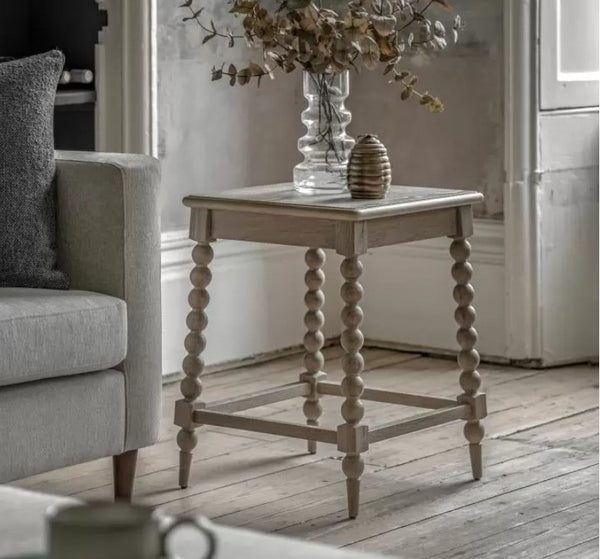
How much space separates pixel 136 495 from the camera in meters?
3.03

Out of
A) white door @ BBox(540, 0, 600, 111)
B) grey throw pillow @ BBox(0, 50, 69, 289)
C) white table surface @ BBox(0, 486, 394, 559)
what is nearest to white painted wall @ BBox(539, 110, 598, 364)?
white door @ BBox(540, 0, 600, 111)

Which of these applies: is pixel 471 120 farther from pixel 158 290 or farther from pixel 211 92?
pixel 158 290

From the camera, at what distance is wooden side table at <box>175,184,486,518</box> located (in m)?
2.85

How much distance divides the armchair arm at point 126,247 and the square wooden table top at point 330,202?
0.61 feet

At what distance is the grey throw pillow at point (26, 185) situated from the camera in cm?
281

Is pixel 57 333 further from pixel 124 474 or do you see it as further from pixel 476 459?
pixel 476 459

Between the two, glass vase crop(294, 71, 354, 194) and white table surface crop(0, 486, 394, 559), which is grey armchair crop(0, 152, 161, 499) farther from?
white table surface crop(0, 486, 394, 559)

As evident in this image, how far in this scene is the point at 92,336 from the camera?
271cm

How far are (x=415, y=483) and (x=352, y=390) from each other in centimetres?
36

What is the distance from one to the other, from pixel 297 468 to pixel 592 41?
1.87 meters

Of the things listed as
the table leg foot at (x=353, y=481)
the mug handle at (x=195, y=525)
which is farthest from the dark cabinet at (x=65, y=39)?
the mug handle at (x=195, y=525)

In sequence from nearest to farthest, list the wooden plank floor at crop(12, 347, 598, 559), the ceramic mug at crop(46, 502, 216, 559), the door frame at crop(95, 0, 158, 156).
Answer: the ceramic mug at crop(46, 502, 216, 559), the wooden plank floor at crop(12, 347, 598, 559), the door frame at crop(95, 0, 158, 156)

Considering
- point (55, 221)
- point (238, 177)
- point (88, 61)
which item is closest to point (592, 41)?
Result: point (238, 177)

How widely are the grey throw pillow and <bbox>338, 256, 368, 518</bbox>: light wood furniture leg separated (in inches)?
22.8
